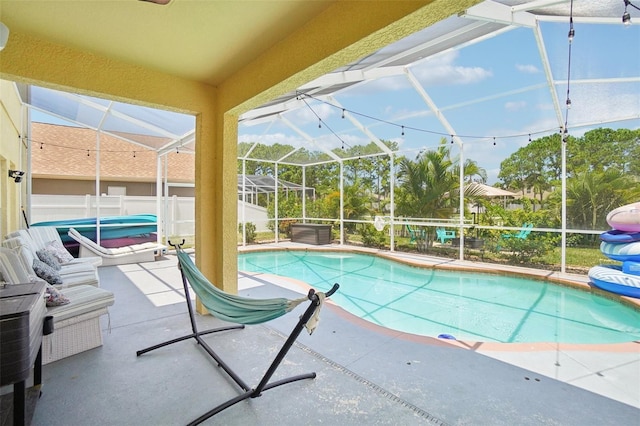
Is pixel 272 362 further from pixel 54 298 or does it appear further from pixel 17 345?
pixel 54 298

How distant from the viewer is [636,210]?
5680 millimetres

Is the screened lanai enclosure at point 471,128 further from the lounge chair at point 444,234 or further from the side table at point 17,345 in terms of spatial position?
the side table at point 17,345

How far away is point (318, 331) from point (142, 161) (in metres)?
12.6

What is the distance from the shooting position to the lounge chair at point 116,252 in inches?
263

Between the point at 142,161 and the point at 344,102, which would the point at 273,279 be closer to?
the point at 344,102

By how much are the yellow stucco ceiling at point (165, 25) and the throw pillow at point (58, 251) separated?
3853mm

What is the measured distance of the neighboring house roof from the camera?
1116 cm

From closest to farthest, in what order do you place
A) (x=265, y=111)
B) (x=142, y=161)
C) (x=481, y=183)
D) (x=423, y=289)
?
(x=423, y=289)
(x=265, y=111)
(x=481, y=183)
(x=142, y=161)

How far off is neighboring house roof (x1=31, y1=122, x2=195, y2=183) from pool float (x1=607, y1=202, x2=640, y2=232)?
13222 mm

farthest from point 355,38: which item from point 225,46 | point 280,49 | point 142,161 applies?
point 142,161

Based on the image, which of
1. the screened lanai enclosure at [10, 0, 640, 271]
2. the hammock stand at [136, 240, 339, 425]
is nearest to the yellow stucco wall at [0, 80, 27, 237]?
the screened lanai enclosure at [10, 0, 640, 271]

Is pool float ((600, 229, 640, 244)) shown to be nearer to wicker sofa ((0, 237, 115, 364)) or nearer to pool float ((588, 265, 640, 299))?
pool float ((588, 265, 640, 299))

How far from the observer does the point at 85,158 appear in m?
11.8

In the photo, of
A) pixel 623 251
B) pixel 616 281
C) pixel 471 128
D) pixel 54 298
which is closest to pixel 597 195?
pixel 623 251
